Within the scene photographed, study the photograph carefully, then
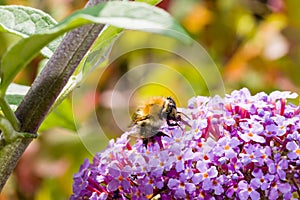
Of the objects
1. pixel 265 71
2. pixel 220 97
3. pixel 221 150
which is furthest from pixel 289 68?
pixel 221 150

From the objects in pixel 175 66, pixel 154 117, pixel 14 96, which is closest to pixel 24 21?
pixel 14 96

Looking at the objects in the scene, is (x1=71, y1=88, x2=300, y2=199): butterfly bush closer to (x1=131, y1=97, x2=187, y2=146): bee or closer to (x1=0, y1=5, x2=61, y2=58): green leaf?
(x1=131, y1=97, x2=187, y2=146): bee

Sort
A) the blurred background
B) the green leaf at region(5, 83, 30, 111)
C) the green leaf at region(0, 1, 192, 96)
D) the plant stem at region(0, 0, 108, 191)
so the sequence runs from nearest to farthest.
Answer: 1. the green leaf at region(0, 1, 192, 96)
2. the plant stem at region(0, 0, 108, 191)
3. the green leaf at region(5, 83, 30, 111)
4. the blurred background

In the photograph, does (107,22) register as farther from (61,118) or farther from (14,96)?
(61,118)

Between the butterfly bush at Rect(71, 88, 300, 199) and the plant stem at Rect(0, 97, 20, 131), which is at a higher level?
the butterfly bush at Rect(71, 88, 300, 199)

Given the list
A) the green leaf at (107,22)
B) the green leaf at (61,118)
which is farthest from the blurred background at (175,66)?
the green leaf at (107,22)

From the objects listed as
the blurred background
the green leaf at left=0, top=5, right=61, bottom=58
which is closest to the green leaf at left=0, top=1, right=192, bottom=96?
the green leaf at left=0, top=5, right=61, bottom=58
